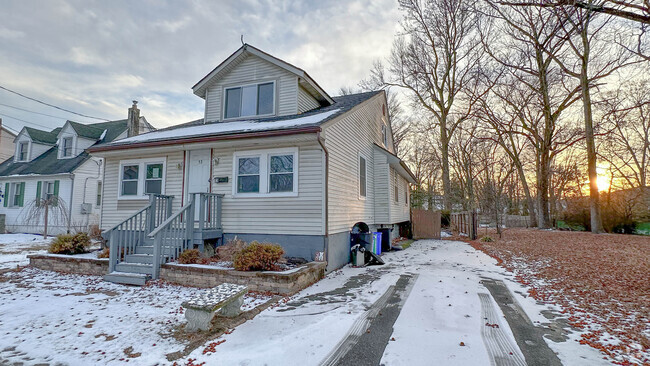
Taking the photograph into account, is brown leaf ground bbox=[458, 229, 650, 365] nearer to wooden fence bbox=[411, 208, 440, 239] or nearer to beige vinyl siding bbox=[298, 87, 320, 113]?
wooden fence bbox=[411, 208, 440, 239]

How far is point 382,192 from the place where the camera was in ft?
39.3

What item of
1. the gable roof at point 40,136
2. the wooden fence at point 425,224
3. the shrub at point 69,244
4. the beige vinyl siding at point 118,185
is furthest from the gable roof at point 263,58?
the gable roof at point 40,136

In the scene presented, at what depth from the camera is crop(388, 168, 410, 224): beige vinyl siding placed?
12.7 metres

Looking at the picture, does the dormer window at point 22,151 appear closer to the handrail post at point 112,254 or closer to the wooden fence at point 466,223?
the handrail post at point 112,254

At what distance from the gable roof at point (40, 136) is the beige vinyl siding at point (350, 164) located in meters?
22.1

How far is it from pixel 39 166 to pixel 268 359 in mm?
22831

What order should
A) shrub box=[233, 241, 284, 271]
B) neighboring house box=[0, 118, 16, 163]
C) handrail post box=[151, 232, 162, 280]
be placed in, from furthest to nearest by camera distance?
neighboring house box=[0, 118, 16, 163], handrail post box=[151, 232, 162, 280], shrub box=[233, 241, 284, 271]

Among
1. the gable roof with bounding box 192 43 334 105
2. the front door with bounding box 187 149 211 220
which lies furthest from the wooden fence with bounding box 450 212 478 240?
the front door with bounding box 187 149 211 220

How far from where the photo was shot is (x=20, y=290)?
5852 mm

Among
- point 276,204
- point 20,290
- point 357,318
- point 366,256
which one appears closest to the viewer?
point 357,318

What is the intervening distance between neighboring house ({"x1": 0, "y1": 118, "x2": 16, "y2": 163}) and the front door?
22.1 meters

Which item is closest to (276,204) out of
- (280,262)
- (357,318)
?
(280,262)

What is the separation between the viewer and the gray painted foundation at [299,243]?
721cm

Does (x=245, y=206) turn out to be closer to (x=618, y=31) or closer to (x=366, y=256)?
(x=366, y=256)
